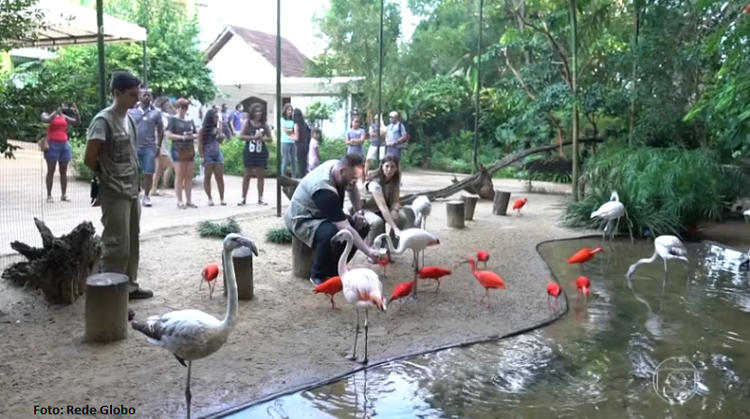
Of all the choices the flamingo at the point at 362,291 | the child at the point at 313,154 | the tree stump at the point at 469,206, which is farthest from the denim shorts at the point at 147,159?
the flamingo at the point at 362,291

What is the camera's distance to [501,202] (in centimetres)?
1088

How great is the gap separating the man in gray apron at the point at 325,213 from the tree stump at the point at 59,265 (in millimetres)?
1768

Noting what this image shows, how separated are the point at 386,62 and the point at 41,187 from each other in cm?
1182

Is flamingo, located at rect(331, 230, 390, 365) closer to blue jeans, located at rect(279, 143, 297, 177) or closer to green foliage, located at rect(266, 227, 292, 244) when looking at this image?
green foliage, located at rect(266, 227, 292, 244)

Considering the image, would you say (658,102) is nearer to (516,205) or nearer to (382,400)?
(516,205)

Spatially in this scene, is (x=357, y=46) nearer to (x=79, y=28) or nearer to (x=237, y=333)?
(x=79, y=28)

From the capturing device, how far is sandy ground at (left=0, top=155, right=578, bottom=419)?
3881mm

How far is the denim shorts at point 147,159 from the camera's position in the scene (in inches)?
383

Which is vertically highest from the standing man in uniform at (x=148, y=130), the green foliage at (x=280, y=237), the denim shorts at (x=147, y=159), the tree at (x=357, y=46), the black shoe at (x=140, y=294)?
the tree at (x=357, y=46)

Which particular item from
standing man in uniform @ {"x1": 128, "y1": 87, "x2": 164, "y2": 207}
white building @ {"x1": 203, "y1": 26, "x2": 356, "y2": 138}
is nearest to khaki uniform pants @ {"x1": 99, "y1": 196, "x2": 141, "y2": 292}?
standing man in uniform @ {"x1": 128, "y1": 87, "x2": 164, "y2": 207}

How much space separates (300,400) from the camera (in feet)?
12.8

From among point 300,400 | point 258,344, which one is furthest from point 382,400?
point 258,344

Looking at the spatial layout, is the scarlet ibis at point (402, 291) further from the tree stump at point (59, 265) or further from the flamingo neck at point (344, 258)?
the tree stump at point (59, 265)
